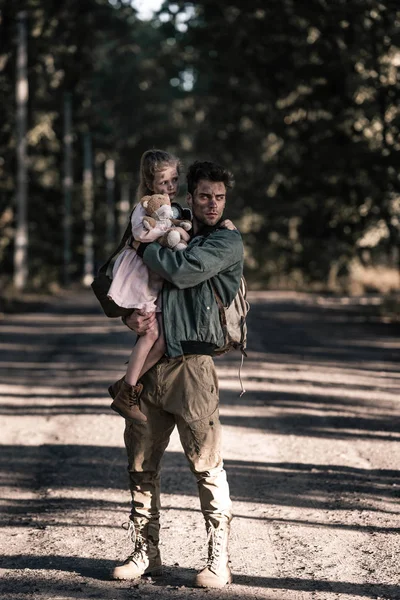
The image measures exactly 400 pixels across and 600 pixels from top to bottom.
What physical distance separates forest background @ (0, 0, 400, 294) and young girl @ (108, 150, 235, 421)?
1113cm

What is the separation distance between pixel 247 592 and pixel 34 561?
4.09ft

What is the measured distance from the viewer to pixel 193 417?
5.71 m

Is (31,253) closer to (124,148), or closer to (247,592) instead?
(124,148)

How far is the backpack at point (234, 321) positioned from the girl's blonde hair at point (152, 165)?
0.59 metres

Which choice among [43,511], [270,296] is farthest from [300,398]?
[270,296]

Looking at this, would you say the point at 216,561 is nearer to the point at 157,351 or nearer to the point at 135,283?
the point at 157,351

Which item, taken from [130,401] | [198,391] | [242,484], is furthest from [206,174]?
[242,484]

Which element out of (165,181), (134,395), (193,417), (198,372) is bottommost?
(193,417)

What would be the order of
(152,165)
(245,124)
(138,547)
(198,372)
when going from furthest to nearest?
(245,124) < (138,547) < (198,372) < (152,165)

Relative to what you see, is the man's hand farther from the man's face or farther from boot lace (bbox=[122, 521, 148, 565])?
boot lace (bbox=[122, 521, 148, 565])

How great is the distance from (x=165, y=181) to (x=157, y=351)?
829 mm

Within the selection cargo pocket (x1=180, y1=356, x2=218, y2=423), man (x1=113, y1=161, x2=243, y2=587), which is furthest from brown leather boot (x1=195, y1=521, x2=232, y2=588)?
cargo pocket (x1=180, y1=356, x2=218, y2=423)

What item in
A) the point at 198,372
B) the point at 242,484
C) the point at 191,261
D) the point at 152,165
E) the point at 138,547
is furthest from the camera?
the point at 242,484

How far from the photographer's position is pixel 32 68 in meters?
40.8
